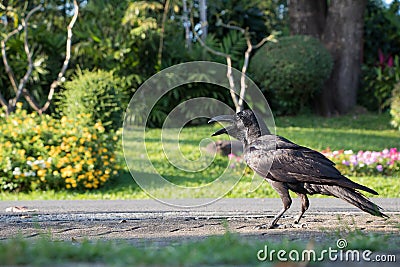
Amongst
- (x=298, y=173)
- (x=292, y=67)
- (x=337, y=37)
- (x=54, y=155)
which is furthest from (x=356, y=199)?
(x=337, y=37)

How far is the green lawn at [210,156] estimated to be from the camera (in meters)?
9.51

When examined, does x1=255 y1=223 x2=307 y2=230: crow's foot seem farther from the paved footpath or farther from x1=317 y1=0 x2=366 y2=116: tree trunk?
x1=317 y1=0 x2=366 y2=116: tree trunk

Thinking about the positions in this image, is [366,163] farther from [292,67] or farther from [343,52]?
[343,52]

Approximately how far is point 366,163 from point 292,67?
17.4 feet

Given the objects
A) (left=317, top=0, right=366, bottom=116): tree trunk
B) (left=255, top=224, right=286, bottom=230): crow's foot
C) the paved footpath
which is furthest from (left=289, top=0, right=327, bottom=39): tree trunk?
(left=255, top=224, right=286, bottom=230): crow's foot

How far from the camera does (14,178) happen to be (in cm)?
971

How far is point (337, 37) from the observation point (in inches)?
650

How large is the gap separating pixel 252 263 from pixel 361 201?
1.99m

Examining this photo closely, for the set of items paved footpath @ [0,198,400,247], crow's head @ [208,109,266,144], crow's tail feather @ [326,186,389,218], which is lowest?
paved footpath @ [0,198,400,247]

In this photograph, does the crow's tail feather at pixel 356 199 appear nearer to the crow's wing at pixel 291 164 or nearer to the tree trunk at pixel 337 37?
the crow's wing at pixel 291 164

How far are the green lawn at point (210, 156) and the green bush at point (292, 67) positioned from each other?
853 mm

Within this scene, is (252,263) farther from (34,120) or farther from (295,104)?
(295,104)

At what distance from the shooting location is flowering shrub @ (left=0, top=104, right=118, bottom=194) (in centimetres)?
962

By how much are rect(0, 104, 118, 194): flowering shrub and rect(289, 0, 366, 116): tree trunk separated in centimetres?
812
